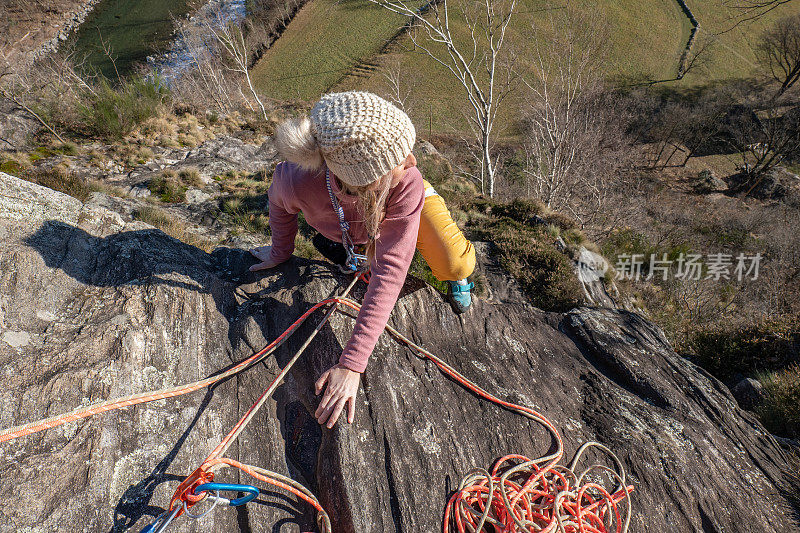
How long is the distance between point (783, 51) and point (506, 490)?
176ft

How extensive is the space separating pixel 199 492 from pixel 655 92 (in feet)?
147

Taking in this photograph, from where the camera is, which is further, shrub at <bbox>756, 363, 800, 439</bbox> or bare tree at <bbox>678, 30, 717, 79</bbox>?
bare tree at <bbox>678, 30, 717, 79</bbox>

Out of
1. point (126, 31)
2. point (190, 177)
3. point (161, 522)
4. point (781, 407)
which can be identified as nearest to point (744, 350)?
point (781, 407)

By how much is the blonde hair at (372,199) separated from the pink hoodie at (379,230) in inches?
1.7

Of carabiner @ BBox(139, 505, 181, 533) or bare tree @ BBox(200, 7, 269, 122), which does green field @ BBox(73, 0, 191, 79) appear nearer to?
bare tree @ BBox(200, 7, 269, 122)

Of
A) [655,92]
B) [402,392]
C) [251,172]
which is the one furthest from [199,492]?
[655,92]

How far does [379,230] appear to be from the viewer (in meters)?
2.24

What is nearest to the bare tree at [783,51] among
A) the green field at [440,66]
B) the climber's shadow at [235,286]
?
the green field at [440,66]

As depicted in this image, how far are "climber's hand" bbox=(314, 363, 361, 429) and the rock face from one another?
4.4 inches

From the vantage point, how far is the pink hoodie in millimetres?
2062

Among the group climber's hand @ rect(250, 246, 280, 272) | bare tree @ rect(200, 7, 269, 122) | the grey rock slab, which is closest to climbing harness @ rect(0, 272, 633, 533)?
climber's hand @ rect(250, 246, 280, 272)

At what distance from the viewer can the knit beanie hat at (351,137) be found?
163cm

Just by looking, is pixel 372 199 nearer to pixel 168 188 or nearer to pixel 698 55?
pixel 168 188

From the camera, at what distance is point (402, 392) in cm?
227
